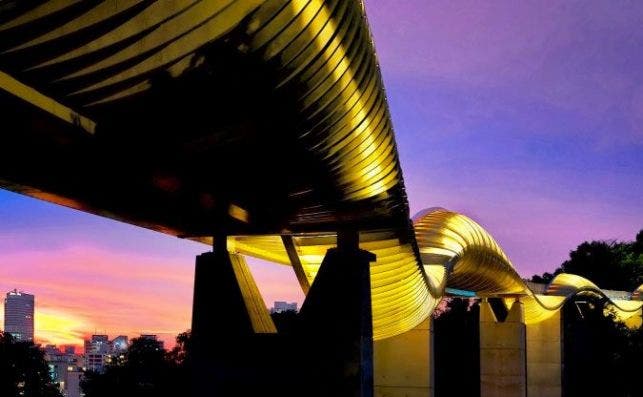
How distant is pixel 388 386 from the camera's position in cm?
2094

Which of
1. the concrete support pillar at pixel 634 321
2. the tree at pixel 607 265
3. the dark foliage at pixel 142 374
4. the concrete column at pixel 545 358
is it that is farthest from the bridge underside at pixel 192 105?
the tree at pixel 607 265

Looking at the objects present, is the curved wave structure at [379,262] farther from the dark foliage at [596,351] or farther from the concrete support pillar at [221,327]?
the dark foliage at [596,351]

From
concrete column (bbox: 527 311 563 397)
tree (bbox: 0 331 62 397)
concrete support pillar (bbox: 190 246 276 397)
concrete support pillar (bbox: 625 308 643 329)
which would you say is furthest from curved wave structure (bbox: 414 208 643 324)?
tree (bbox: 0 331 62 397)

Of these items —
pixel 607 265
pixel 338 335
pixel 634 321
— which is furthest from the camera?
pixel 607 265

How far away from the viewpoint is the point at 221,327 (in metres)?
11.3

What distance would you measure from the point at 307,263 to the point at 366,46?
27.9 ft

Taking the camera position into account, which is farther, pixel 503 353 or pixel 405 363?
pixel 503 353

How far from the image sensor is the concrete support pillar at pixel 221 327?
11.2m

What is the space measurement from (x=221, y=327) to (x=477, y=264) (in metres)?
10.6

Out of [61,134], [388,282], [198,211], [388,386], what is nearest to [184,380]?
[388,386]

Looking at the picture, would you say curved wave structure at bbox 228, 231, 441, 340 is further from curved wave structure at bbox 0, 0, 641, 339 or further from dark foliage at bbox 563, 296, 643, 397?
dark foliage at bbox 563, 296, 643, 397

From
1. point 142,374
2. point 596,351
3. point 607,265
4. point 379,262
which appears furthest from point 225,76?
point 607,265

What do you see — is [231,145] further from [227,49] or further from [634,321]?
[634,321]

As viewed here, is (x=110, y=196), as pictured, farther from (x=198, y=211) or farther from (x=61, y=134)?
(x=61, y=134)
